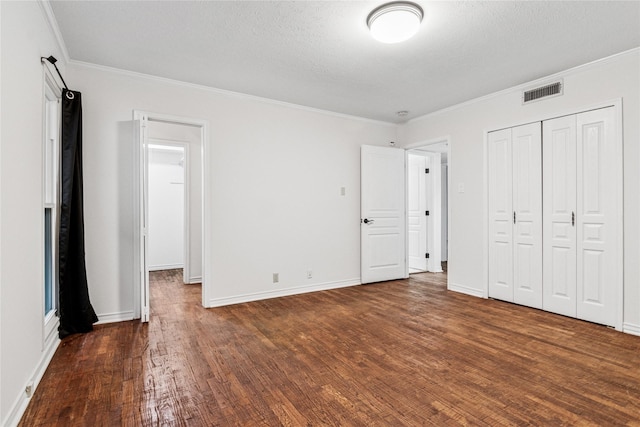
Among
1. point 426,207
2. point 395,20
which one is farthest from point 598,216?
point 426,207

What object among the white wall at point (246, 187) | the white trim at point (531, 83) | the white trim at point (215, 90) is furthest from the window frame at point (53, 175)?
the white trim at point (531, 83)

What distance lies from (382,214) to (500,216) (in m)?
1.69

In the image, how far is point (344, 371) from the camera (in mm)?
2326

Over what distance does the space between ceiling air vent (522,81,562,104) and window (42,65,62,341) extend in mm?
4669

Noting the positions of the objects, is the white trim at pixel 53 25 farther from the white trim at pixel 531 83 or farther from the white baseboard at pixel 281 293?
the white trim at pixel 531 83

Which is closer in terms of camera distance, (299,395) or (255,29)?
(299,395)

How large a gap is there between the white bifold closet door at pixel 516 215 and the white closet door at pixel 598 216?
41cm

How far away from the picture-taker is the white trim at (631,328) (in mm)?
2982

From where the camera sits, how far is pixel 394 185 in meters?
5.36

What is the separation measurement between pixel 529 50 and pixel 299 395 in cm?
343

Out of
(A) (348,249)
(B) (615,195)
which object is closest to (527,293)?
(B) (615,195)

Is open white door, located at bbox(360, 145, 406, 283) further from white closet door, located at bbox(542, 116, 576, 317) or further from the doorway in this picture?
white closet door, located at bbox(542, 116, 576, 317)

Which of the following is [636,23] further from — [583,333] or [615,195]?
[583,333]

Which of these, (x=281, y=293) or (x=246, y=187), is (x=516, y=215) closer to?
(x=281, y=293)
